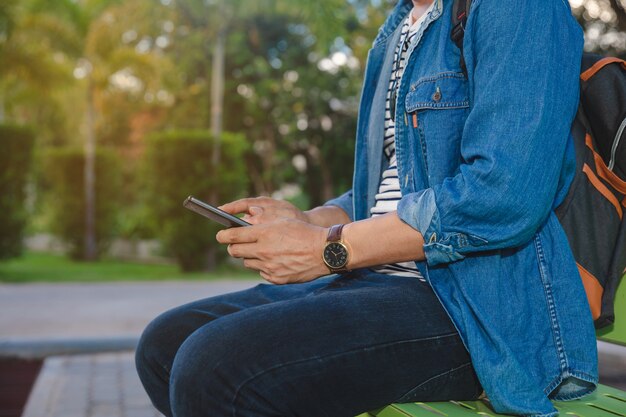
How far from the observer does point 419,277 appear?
163cm

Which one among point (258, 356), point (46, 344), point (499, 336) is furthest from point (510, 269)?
Answer: point (46, 344)

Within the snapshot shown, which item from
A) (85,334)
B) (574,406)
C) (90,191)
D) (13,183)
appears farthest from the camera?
(90,191)

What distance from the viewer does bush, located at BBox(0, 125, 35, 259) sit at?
13.0m

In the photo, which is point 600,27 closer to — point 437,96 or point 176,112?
point 437,96

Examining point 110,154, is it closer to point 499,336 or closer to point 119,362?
point 119,362

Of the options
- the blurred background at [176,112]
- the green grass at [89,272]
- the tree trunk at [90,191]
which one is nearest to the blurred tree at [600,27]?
the blurred background at [176,112]

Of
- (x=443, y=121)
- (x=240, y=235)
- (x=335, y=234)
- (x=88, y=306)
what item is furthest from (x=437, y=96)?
(x=88, y=306)

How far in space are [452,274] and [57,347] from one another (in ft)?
15.4

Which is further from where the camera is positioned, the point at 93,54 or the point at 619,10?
the point at 93,54

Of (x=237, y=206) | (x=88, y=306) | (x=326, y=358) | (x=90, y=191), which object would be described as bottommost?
(x=88, y=306)

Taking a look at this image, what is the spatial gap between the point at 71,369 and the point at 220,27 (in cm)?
1439

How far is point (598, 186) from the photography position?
1547mm

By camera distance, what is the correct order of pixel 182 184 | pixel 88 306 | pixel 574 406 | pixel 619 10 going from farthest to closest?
1. pixel 182 184
2. pixel 88 306
3. pixel 619 10
4. pixel 574 406

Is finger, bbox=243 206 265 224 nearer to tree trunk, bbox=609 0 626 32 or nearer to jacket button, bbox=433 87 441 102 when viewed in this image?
jacket button, bbox=433 87 441 102
